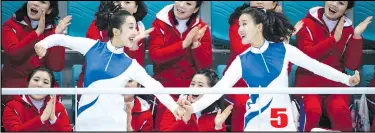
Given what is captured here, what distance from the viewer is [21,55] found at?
5926mm

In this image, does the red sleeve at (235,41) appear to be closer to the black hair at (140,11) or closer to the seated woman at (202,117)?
the seated woman at (202,117)

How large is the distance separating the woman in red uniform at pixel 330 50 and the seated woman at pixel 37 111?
1.51 m

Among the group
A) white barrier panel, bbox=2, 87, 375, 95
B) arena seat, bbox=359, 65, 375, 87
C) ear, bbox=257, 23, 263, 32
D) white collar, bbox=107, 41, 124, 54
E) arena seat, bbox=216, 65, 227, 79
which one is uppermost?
ear, bbox=257, 23, 263, 32

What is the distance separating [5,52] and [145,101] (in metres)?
1.00

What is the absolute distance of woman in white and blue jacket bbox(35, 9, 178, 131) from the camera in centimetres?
529

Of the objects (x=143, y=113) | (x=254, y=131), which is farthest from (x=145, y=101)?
(x=254, y=131)

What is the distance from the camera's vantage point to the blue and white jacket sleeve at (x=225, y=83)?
5.25 meters

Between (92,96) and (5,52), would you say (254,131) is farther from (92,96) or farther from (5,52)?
(5,52)

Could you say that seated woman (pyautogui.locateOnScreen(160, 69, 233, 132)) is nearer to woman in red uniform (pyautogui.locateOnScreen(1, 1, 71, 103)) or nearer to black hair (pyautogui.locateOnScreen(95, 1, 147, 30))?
black hair (pyautogui.locateOnScreen(95, 1, 147, 30))

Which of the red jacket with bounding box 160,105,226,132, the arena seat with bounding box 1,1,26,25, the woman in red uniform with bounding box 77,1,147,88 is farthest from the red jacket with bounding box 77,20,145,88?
the arena seat with bounding box 1,1,26,25

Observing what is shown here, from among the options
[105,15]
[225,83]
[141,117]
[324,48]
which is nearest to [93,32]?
[105,15]

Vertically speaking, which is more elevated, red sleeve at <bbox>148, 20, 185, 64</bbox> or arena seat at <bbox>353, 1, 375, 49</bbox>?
arena seat at <bbox>353, 1, 375, 49</bbox>

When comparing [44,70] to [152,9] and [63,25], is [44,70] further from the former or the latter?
[152,9]

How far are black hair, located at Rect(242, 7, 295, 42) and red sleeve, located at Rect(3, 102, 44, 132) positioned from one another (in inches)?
55.0
